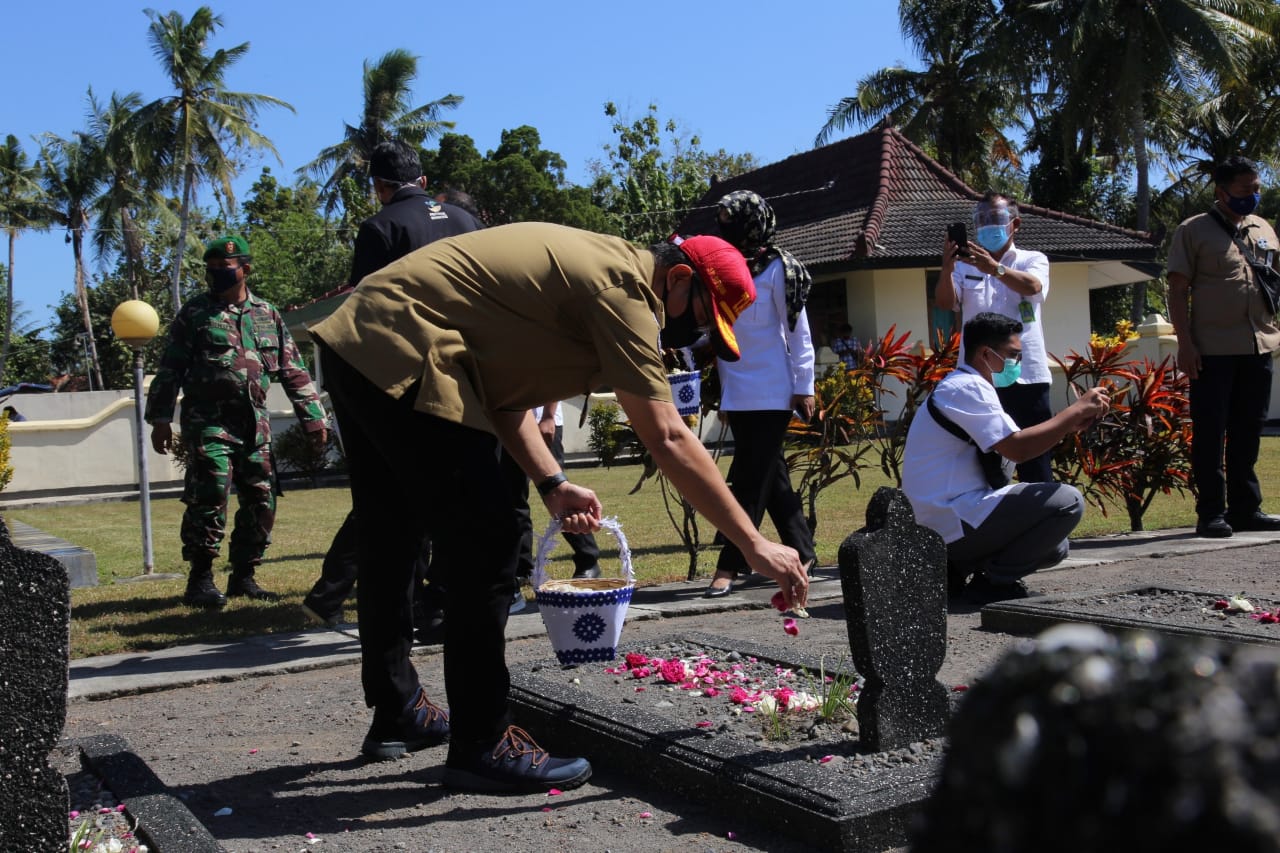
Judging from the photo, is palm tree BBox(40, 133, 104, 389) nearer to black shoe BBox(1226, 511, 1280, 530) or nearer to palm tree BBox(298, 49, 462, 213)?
palm tree BBox(298, 49, 462, 213)

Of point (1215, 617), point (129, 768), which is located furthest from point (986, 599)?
point (129, 768)

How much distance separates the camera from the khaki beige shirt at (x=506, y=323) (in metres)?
3.28

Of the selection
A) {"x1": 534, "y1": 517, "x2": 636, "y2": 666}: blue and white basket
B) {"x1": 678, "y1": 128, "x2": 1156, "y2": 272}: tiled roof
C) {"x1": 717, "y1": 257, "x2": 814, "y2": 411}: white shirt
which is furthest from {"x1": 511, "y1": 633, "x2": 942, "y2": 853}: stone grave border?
{"x1": 678, "y1": 128, "x2": 1156, "y2": 272}: tiled roof

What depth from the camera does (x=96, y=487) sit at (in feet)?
74.4

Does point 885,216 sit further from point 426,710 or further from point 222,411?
point 426,710

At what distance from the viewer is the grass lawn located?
6.34 m

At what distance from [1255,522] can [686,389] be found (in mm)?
4299

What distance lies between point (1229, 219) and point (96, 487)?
2010 cm

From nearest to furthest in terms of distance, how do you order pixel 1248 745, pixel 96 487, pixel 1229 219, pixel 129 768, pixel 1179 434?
pixel 1248 745, pixel 129 768, pixel 1229 219, pixel 1179 434, pixel 96 487

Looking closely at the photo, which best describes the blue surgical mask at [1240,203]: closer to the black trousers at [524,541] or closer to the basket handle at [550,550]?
the black trousers at [524,541]

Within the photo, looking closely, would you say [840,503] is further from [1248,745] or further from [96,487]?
[96,487]

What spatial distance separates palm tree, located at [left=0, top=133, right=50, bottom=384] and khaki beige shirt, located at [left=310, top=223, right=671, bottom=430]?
185 feet

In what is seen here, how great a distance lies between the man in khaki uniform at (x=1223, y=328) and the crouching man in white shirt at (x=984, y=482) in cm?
251

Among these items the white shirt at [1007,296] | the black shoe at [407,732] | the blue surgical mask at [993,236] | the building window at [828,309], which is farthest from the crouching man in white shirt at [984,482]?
the building window at [828,309]
